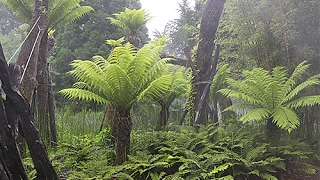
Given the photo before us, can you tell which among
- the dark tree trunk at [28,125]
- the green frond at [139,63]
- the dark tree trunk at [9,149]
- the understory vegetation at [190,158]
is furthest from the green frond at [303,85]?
the dark tree trunk at [9,149]

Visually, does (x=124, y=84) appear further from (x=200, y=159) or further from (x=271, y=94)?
(x=271, y=94)

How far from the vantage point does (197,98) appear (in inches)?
120

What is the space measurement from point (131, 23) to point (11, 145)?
342 cm

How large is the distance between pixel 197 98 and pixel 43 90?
176 cm

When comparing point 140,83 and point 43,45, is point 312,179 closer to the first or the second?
point 140,83

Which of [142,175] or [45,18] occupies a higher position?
[45,18]

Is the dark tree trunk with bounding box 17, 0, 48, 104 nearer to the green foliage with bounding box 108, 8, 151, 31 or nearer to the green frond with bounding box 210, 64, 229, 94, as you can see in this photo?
the green foliage with bounding box 108, 8, 151, 31

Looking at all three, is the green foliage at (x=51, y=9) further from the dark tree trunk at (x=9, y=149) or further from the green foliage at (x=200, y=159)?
the dark tree trunk at (x=9, y=149)

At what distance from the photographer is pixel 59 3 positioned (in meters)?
2.84

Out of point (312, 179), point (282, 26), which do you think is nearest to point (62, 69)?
point (282, 26)

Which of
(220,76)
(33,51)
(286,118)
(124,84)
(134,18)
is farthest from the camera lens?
(134,18)

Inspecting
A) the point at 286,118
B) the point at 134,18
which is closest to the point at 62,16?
the point at 134,18

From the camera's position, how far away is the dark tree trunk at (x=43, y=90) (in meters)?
2.78

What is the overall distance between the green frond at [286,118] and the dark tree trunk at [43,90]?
7.46 ft
